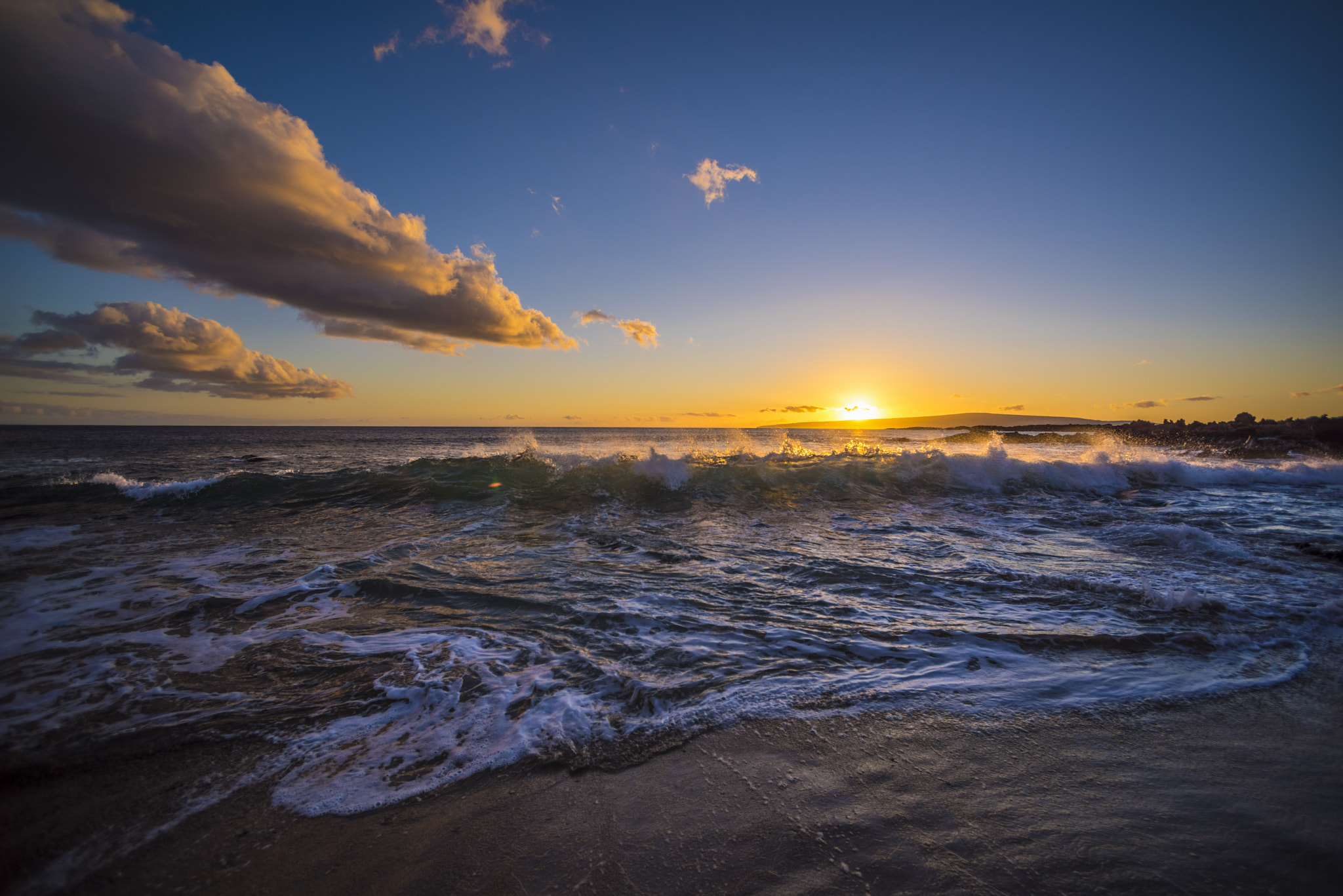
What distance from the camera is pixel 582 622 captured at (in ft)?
15.5

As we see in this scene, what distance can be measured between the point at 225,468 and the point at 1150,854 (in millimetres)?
29978

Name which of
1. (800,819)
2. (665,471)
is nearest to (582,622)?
(800,819)

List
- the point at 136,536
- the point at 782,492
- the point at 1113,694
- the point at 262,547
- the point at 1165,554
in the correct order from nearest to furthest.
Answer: the point at 1113,694 → the point at 1165,554 → the point at 262,547 → the point at 136,536 → the point at 782,492

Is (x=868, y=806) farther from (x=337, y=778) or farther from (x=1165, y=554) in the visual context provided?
(x=1165, y=554)

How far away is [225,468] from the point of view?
73.4 feet

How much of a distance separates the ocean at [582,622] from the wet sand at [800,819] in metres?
0.20

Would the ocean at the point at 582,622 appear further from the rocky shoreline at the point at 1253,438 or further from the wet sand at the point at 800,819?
the rocky shoreline at the point at 1253,438

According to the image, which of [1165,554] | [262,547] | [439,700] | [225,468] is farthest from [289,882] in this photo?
[225,468]

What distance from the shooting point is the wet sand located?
6.27 feet

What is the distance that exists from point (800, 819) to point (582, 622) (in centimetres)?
290

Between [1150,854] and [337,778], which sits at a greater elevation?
[1150,854]

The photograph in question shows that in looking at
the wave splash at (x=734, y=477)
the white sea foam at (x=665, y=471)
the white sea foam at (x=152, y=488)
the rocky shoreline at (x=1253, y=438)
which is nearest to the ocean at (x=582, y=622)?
the white sea foam at (x=152, y=488)

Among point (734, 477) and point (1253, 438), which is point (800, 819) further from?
point (1253, 438)

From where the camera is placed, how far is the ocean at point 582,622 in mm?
3070
